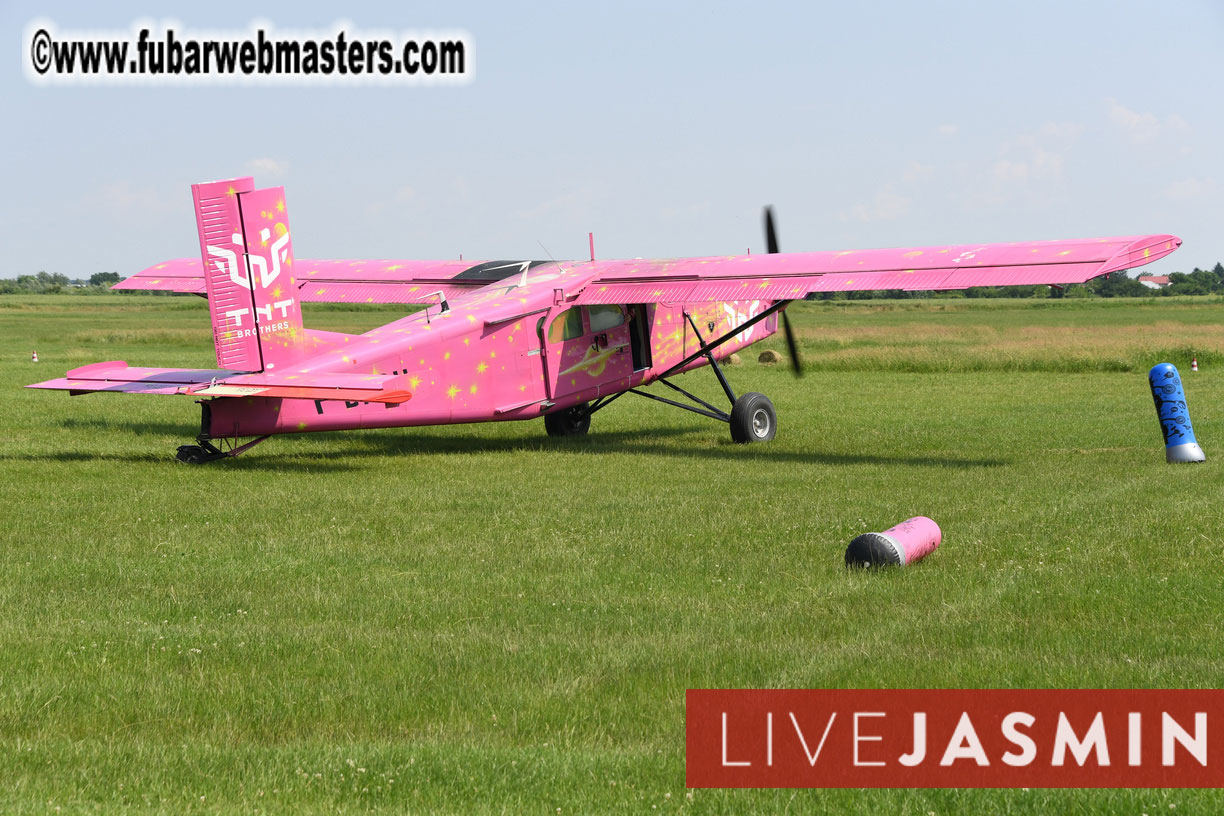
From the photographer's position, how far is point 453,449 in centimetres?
1898

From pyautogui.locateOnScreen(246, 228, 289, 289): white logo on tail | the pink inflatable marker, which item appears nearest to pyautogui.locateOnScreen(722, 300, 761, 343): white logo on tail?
pyautogui.locateOnScreen(246, 228, 289, 289): white logo on tail

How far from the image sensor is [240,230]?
14891 mm

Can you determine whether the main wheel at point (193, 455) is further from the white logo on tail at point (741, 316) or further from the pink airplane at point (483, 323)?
the white logo on tail at point (741, 316)

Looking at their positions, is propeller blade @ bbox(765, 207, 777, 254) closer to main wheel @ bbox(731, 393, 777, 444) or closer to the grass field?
main wheel @ bbox(731, 393, 777, 444)

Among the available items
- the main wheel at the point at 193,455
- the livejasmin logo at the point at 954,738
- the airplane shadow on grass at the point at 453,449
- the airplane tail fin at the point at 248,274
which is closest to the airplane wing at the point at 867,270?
the airplane shadow on grass at the point at 453,449

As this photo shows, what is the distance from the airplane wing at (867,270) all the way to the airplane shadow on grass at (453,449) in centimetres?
232

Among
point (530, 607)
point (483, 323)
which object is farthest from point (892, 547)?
point (483, 323)

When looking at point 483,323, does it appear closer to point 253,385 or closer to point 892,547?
point 253,385

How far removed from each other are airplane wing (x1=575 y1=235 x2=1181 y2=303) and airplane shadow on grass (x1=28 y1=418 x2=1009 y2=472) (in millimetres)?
2323

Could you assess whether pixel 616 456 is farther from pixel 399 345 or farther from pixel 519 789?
pixel 519 789

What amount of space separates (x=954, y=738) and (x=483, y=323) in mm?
12567

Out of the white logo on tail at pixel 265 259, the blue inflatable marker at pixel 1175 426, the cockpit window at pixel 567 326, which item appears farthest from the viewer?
the cockpit window at pixel 567 326

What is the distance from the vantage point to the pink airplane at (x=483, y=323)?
15055 mm

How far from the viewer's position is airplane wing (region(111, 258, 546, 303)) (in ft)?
71.8
